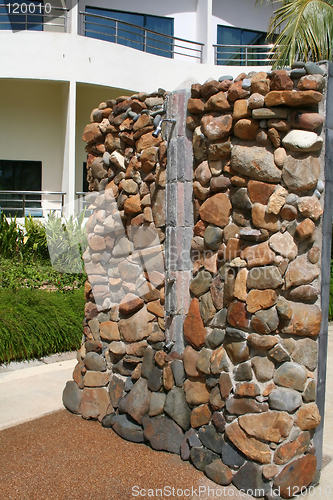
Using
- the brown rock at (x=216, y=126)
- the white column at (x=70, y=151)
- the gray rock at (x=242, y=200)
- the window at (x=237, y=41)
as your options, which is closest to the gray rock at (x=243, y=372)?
the gray rock at (x=242, y=200)

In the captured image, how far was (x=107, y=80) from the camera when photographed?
1050 centimetres

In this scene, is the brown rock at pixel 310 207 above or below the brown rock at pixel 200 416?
above

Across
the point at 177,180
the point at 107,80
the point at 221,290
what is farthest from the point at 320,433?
the point at 107,80

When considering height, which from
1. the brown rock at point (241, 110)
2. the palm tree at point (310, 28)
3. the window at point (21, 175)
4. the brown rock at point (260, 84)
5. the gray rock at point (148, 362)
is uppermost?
the palm tree at point (310, 28)

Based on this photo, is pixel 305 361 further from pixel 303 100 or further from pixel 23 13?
pixel 23 13

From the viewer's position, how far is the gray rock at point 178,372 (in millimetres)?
3264

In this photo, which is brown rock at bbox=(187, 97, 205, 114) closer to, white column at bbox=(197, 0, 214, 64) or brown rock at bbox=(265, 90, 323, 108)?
brown rock at bbox=(265, 90, 323, 108)

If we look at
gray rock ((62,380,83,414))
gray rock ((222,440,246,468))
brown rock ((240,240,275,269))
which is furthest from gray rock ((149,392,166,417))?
brown rock ((240,240,275,269))

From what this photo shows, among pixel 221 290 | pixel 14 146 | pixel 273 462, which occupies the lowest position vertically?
pixel 273 462

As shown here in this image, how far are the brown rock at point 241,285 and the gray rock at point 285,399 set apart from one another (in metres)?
0.61

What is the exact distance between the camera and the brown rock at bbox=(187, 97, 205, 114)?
309cm

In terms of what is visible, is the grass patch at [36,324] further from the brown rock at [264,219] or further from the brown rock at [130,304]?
the brown rock at [264,219]

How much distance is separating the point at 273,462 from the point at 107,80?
9662 mm

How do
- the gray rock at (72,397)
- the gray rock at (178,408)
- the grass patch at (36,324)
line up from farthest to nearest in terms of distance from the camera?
the grass patch at (36,324)
the gray rock at (72,397)
the gray rock at (178,408)
